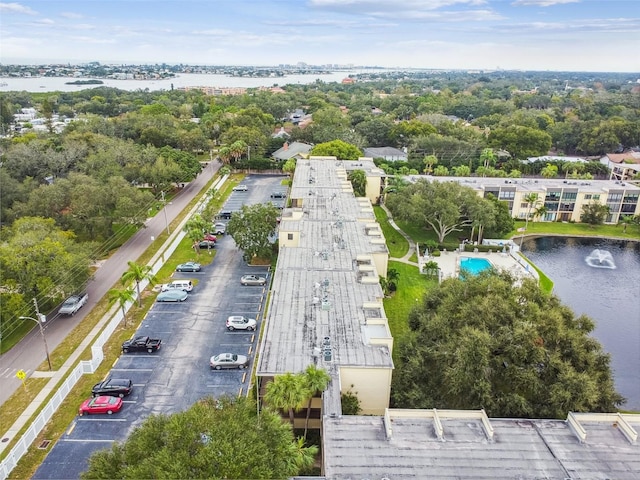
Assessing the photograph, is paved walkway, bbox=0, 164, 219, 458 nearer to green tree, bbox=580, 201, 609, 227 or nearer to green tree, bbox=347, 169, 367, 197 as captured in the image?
green tree, bbox=347, 169, 367, 197

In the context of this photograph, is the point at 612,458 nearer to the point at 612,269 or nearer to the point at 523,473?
the point at 523,473

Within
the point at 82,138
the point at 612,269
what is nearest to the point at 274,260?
the point at 612,269

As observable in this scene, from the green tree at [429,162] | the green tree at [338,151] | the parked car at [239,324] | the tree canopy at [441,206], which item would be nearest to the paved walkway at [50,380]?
the parked car at [239,324]

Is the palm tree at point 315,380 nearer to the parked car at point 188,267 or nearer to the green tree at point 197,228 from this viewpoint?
the parked car at point 188,267

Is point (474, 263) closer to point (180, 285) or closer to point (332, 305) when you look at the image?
point (332, 305)

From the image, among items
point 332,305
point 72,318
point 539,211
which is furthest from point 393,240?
point 72,318

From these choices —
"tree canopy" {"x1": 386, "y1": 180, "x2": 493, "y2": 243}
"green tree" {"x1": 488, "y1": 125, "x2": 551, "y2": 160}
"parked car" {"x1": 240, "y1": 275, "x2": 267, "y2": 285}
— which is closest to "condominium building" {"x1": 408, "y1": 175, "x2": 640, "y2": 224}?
"tree canopy" {"x1": 386, "y1": 180, "x2": 493, "y2": 243}
